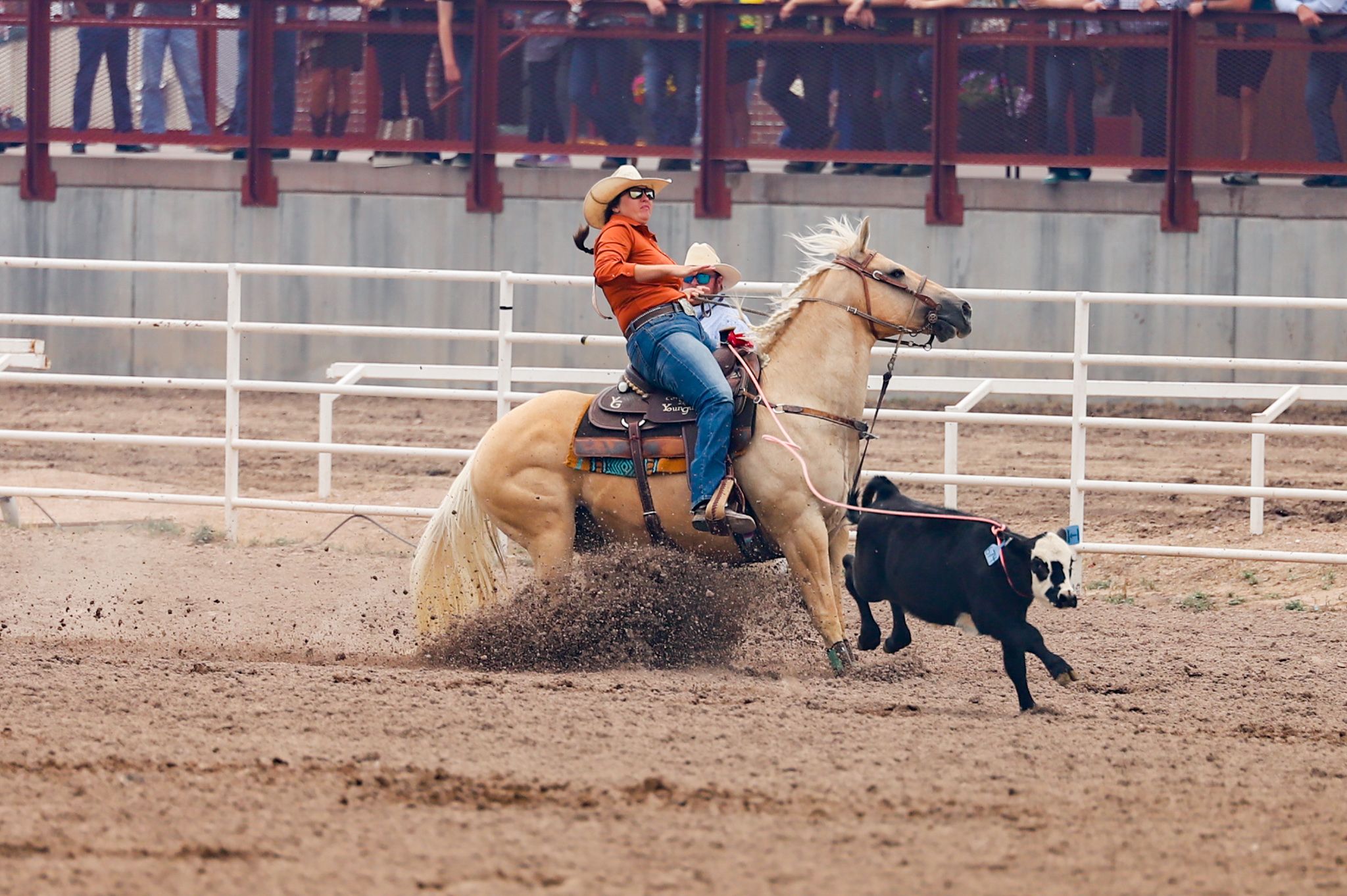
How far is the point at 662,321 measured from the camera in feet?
22.4

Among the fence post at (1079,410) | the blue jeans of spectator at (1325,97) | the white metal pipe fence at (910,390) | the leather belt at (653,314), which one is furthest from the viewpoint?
the blue jeans of spectator at (1325,97)

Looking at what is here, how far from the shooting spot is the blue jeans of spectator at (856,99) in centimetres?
1297

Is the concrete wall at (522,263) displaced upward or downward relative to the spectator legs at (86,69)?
downward

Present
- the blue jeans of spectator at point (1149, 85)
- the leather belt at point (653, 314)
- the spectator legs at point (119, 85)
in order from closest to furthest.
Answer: the leather belt at point (653, 314) → the blue jeans of spectator at point (1149, 85) → the spectator legs at point (119, 85)

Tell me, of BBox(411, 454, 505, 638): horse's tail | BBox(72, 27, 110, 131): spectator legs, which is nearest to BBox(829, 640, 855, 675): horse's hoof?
BBox(411, 454, 505, 638): horse's tail

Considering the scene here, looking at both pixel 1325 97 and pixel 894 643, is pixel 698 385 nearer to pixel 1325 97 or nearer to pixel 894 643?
pixel 894 643

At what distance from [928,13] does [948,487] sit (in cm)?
475

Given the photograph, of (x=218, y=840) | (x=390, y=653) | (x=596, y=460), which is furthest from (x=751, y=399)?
(x=218, y=840)

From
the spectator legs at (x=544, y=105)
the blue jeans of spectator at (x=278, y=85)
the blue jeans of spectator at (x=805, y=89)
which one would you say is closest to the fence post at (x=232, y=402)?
the spectator legs at (x=544, y=105)

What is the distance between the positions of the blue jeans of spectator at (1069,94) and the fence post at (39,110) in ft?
25.9

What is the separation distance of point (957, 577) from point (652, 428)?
134cm

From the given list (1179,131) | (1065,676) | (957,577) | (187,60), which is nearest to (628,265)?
(957,577)

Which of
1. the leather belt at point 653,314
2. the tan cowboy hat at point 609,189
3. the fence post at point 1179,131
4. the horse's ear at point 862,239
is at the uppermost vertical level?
the fence post at point 1179,131

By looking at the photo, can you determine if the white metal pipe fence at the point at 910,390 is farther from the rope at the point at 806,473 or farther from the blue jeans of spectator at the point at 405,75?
the blue jeans of spectator at the point at 405,75
